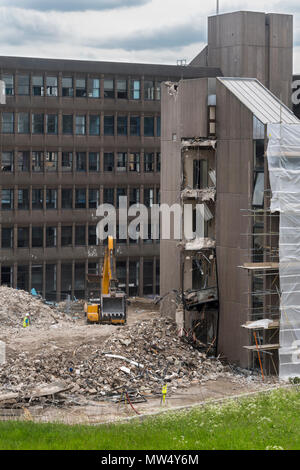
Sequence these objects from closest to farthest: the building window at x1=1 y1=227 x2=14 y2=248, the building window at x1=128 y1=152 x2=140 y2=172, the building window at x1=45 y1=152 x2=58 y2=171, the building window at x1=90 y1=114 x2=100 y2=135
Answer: the building window at x1=1 y1=227 x2=14 y2=248 → the building window at x1=45 y1=152 x2=58 y2=171 → the building window at x1=90 y1=114 x2=100 y2=135 → the building window at x1=128 y1=152 x2=140 y2=172

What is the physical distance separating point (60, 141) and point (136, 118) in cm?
624

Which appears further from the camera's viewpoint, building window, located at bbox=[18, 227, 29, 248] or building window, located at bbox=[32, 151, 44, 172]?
building window, located at bbox=[18, 227, 29, 248]

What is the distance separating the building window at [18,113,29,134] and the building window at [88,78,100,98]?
16.8 feet

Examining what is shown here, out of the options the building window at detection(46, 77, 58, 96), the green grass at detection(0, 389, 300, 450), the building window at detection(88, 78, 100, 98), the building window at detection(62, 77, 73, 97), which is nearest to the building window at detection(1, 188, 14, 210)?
the building window at detection(46, 77, 58, 96)

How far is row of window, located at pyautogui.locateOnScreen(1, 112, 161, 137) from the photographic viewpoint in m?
62.2

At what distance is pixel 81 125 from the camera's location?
63906mm

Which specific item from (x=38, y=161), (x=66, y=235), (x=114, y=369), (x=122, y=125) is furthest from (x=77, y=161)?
(x=114, y=369)

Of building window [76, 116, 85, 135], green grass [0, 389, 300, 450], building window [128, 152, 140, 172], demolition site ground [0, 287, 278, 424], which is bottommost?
demolition site ground [0, 287, 278, 424]

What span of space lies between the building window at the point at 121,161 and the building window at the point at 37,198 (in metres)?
6.24

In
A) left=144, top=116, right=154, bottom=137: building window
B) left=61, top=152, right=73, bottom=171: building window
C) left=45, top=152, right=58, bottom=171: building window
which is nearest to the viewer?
left=45, top=152, right=58, bottom=171: building window

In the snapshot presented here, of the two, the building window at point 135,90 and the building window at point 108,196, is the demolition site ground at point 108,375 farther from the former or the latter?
the building window at point 135,90

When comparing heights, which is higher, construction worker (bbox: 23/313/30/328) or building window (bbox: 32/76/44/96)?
building window (bbox: 32/76/44/96)

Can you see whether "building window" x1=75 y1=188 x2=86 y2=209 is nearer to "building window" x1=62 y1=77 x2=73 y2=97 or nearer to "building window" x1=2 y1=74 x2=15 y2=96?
"building window" x1=62 y1=77 x2=73 y2=97
